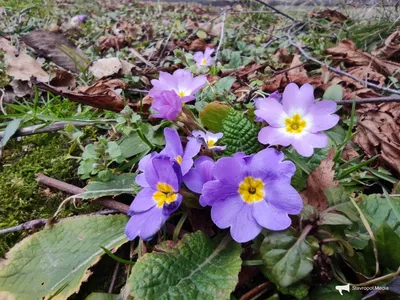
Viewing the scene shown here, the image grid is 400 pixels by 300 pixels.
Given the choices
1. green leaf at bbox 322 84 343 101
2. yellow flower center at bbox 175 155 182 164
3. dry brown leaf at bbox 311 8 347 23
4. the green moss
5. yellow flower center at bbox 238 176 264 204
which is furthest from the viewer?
dry brown leaf at bbox 311 8 347 23

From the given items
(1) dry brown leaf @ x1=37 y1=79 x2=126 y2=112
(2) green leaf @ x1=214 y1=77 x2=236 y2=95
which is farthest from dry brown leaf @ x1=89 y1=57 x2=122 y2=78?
(2) green leaf @ x1=214 y1=77 x2=236 y2=95

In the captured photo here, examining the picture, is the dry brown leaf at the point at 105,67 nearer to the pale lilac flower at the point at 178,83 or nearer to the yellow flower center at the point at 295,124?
the pale lilac flower at the point at 178,83

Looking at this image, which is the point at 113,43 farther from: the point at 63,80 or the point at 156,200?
the point at 156,200

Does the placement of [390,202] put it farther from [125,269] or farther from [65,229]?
[65,229]

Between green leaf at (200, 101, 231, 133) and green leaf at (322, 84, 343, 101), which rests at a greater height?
green leaf at (200, 101, 231, 133)

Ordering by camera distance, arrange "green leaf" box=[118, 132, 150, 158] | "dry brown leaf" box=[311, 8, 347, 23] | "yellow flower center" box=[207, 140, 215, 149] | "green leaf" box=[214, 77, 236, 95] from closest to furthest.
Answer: "yellow flower center" box=[207, 140, 215, 149] < "green leaf" box=[118, 132, 150, 158] < "green leaf" box=[214, 77, 236, 95] < "dry brown leaf" box=[311, 8, 347, 23]

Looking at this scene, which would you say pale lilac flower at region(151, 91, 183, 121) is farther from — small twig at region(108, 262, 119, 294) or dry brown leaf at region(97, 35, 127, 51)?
dry brown leaf at region(97, 35, 127, 51)

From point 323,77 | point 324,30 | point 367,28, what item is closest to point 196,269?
point 323,77

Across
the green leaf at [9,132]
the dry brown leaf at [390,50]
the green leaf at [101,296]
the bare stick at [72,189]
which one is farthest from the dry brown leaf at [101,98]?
the dry brown leaf at [390,50]
